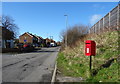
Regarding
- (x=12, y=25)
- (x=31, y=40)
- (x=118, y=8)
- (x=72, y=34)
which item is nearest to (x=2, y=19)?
(x=12, y=25)

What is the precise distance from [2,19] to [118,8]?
31.8 metres

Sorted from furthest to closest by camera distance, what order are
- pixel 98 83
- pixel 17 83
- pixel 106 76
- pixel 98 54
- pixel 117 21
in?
pixel 117 21 < pixel 98 54 < pixel 17 83 < pixel 106 76 < pixel 98 83

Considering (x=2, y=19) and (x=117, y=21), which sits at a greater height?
(x=2, y=19)

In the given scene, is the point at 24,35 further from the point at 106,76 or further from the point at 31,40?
the point at 106,76

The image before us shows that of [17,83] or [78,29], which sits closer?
[17,83]

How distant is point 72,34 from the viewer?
97.5 ft

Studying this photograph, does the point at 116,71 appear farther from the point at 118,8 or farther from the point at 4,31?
the point at 4,31

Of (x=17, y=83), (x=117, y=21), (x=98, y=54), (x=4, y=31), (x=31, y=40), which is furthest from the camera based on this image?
(x=31, y=40)

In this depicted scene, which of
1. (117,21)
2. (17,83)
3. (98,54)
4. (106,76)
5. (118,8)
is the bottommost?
(17,83)

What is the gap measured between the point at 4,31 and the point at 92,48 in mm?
32969

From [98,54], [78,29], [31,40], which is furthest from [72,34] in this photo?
[31,40]

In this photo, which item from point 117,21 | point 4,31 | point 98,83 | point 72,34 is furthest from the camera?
point 4,31

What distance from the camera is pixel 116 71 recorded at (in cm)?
477

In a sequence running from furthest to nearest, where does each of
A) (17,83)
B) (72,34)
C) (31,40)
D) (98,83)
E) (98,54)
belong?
1. (31,40)
2. (72,34)
3. (98,54)
4. (17,83)
5. (98,83)
